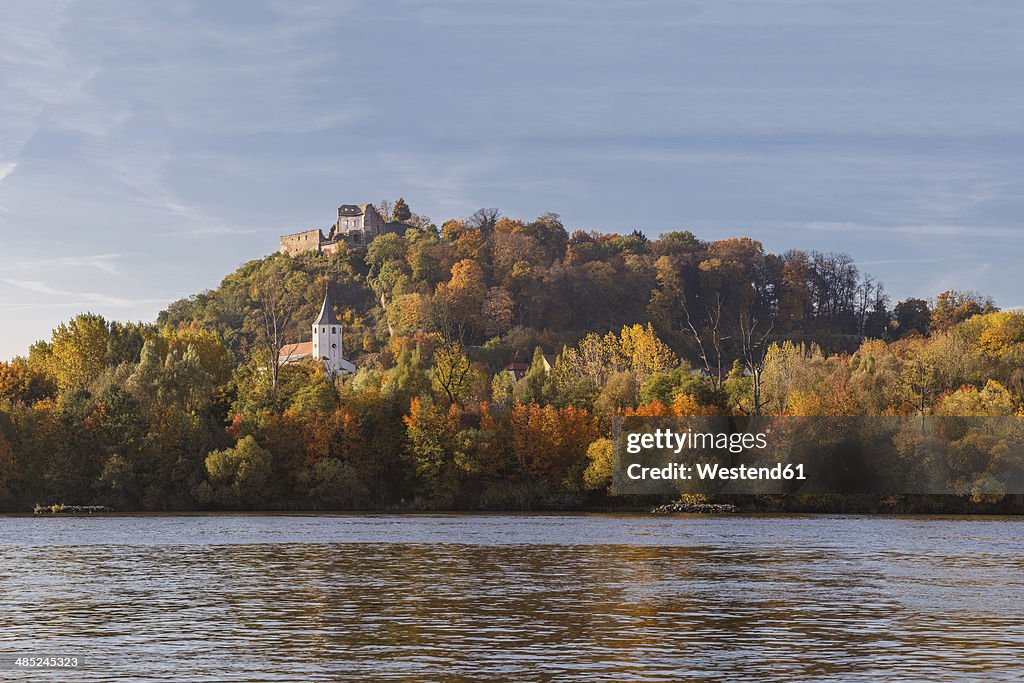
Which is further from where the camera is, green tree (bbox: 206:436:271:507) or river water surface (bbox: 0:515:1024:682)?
green tree (bbox: 206:436:271:507)

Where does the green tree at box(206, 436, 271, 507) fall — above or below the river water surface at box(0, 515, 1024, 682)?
above

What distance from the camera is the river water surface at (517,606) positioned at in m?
29.1

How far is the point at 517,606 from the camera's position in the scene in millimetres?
39719

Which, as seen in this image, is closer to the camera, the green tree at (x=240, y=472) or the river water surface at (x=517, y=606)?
the river water surface at (x=517, y=606)

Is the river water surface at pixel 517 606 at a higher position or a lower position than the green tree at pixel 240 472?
lower

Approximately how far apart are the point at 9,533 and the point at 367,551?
2637 cm

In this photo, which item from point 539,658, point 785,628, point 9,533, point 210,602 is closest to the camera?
point 539,658

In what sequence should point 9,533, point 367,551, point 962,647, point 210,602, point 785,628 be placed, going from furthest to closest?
point 9,533 < point 367,551 < point 210,602 < point 785,628 < point 962,647

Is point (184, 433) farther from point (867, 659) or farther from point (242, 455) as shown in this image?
point (867, 659)

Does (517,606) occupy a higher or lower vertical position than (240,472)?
lower

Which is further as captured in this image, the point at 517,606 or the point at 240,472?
the point at 240,472

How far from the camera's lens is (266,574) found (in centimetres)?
4947

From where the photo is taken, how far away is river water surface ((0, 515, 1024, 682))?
95.3 feet

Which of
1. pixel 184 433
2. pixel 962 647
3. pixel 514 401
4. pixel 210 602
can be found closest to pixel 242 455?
pixel 184 433
